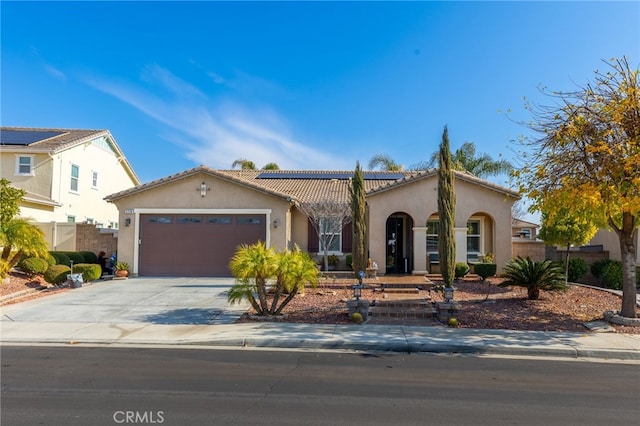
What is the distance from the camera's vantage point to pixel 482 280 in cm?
1567

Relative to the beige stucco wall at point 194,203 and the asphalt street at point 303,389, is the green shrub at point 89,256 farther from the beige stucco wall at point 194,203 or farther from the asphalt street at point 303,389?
the asphalt street at point 303,389

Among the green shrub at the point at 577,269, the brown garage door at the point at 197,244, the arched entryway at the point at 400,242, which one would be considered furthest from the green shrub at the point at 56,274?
the green shrub at the point at 577,269

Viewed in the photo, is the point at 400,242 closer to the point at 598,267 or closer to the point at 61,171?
the point at 598,267

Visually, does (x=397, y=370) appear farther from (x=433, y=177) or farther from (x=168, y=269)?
(x=168, y=269)

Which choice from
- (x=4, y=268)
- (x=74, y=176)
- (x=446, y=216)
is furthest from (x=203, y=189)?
(x=74, y=176)

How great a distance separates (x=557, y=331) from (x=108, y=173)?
2626cm

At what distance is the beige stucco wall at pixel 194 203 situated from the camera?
667 inches

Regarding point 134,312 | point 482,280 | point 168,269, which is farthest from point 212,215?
point 482,280

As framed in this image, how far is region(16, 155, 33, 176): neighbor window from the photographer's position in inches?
830

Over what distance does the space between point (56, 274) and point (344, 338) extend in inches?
469

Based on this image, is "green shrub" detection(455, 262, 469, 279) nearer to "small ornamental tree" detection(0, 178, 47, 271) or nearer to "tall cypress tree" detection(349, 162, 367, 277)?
"tall cypress tree" detection(349, 162, 367, 277)

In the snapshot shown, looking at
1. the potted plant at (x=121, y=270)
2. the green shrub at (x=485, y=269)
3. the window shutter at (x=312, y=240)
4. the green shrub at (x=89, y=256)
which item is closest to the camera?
the green shrub at (x=485, y=269)

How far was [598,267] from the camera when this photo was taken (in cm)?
1633

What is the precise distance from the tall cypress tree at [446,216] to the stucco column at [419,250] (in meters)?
3.56
